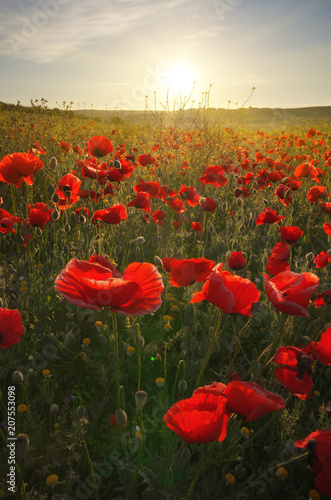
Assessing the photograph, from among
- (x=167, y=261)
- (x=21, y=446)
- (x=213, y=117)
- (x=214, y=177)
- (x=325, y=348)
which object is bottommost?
(x=21, y=446)

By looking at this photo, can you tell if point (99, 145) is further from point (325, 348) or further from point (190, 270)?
point (325, 348)

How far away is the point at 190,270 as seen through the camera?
137 centimetres

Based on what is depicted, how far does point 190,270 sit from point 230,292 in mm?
378

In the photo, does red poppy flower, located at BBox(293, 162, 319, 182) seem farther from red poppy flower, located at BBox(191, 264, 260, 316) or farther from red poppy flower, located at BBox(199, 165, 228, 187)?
red poppy flower, located at BBox(191, 264, 260, 316)

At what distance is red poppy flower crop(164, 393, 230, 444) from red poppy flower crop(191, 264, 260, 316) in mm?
299

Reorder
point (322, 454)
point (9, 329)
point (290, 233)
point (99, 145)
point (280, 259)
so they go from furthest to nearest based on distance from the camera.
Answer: point (99, 145) < point (290, 233) < point (280, 259) < point (9, 329) < point (322, 454)

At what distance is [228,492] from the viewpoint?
1.37 meters

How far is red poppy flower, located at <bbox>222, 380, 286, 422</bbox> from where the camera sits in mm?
825

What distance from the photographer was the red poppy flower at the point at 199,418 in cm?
76

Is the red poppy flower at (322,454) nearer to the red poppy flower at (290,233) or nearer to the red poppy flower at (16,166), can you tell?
the red poppy flower at (290,233)

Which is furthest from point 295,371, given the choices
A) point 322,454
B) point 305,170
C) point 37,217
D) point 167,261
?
point 305,170

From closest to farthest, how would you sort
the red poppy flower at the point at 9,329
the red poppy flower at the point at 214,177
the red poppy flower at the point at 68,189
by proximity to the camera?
the red poppy flower at the point at 9,329
the red poppy flower at the point at 68,189
the red poppy flower at the point at 214,177

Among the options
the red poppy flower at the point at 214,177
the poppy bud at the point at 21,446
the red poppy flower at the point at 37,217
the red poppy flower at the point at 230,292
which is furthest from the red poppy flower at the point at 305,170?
the poppy bud at the point at 21,446

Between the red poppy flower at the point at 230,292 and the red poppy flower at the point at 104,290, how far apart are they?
172 mm
